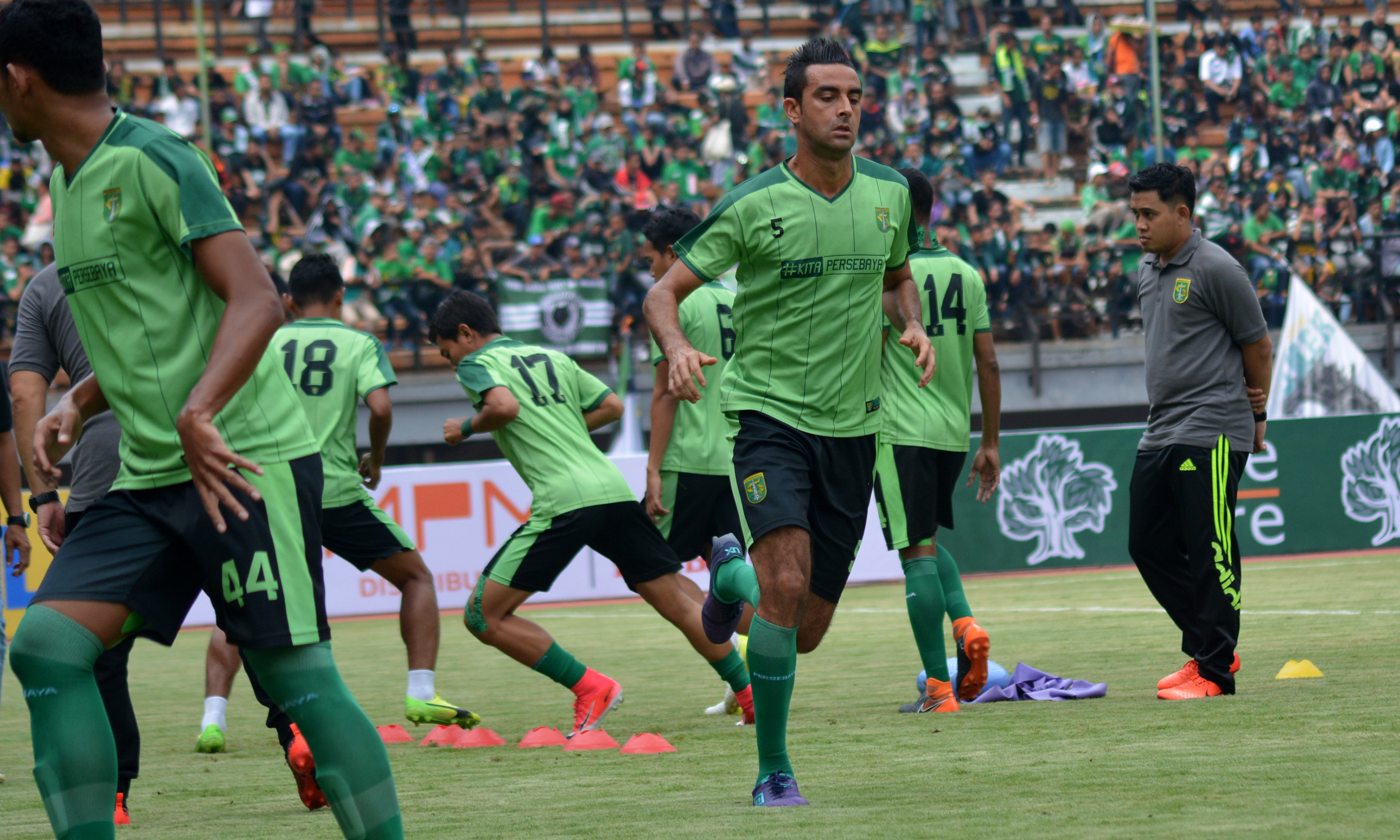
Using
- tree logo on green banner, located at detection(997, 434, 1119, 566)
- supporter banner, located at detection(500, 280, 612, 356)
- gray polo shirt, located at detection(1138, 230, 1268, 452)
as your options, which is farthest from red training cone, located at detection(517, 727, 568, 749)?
supporter banner, located at detection(500, 280, 612, 356)

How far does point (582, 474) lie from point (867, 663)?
2.96m

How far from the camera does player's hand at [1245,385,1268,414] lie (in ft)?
22.5

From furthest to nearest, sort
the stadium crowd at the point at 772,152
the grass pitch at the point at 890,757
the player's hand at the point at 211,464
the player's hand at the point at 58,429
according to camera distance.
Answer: the stadium crowd at the point at 772,152, the grass pitch at the point at 890,757, the player's hand at the point at 58,429, the player's hand at the point at 211,464

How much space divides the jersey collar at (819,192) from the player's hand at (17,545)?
3027 millimetres

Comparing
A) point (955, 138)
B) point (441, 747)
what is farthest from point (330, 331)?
point (955, 138)

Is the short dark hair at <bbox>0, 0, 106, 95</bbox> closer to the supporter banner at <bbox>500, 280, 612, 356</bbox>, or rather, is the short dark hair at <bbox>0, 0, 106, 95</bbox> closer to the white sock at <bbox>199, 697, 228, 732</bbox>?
the white sock at <bbox>199, 697, 228, 732</bbox>

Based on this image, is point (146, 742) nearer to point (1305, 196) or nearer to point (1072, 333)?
point (1072, 333)

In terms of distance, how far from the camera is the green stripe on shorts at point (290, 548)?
3385mm

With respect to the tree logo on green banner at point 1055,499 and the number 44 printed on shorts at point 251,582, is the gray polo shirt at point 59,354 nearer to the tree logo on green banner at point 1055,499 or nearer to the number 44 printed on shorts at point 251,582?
the number 44 printed on shorts at point 251,582

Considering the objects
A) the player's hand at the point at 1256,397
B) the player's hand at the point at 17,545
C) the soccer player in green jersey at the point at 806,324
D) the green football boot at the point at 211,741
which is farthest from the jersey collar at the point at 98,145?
the player's hand at the point at 1256,397

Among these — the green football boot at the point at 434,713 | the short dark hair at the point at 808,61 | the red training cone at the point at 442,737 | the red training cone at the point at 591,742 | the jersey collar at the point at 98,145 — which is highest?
the short dark hair at the point at 808,61

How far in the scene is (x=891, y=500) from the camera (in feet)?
23.2

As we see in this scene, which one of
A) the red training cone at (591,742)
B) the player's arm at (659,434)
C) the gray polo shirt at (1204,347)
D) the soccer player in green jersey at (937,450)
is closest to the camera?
the red training cone at (591,742)

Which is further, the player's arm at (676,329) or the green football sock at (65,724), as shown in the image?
the player's arm at (676,329)
